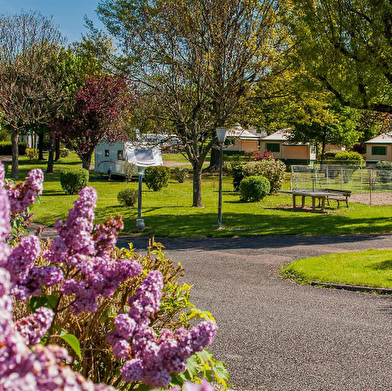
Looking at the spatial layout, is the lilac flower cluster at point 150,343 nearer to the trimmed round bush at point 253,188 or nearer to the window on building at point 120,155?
the trimmed round bush at point 253,188

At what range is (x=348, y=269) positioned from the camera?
12.0 meters

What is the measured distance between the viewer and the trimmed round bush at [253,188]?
88.3 ft

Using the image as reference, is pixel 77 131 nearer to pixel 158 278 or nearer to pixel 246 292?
pixel 246 292

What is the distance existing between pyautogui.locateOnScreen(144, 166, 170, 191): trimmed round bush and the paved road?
707 inches

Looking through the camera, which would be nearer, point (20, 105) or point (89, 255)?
point (89, 255)

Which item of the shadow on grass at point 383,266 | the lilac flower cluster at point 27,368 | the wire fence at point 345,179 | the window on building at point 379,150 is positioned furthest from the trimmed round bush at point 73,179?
the window on building at point 379,150

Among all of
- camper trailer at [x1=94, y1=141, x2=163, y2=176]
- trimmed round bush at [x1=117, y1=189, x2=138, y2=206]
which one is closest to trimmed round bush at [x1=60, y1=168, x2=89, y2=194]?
trimmed round bush at [x1=117, y1=189, x2=138, y2=206]

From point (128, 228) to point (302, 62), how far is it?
9.27 meters

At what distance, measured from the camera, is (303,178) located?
28.8 metres

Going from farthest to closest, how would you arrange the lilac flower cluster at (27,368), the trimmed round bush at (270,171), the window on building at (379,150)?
the window on building at (379,150)
the trimmed round bush at (270,171)
the lilac flower cluster at (27,368)

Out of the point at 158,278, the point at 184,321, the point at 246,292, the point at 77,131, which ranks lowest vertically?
the point at 246,292

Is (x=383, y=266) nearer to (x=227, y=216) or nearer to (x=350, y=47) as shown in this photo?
(x=350, y=47)

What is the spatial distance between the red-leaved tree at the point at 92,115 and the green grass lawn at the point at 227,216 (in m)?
5.13

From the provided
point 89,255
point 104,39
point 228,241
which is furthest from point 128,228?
point 89,255
